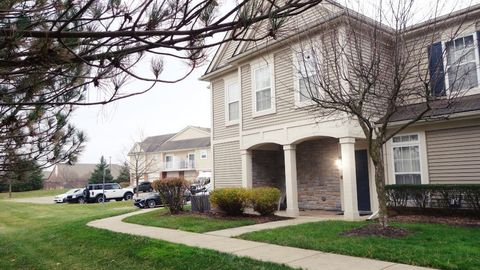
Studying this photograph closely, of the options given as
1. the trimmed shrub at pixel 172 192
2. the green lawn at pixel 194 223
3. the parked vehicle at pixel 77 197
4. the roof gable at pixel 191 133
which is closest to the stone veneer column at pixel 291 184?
the green lawn at pixel 194 223

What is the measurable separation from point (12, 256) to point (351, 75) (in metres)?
10.2

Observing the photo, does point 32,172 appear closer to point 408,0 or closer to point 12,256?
point 12,256

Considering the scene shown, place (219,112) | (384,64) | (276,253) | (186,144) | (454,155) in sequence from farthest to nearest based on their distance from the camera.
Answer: (186,144), (219,112), (454,155), (384,64), (276,253)

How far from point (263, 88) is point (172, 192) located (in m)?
5.20

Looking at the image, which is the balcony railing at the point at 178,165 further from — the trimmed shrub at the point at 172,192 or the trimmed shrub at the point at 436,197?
the trimmed shrub at the point at 436,197

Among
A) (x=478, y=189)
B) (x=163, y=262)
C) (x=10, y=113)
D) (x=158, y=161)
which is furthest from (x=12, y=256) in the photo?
(x=158, y=161)

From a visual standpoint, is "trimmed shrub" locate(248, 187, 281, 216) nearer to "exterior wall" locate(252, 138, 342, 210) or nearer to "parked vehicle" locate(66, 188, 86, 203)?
"exterior wall" locate(252, 138, 342, 210)

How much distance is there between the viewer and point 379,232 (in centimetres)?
863

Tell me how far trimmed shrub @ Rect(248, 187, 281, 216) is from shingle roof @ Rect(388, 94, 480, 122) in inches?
175

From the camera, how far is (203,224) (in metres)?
11.5

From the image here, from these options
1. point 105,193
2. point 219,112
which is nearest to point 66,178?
point 105,193

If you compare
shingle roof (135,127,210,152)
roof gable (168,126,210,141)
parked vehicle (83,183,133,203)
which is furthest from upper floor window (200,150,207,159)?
parked vehicle (83,183,133,203)

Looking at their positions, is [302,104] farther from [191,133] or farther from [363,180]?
[191,133]

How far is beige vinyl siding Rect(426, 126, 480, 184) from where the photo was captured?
10.7m
